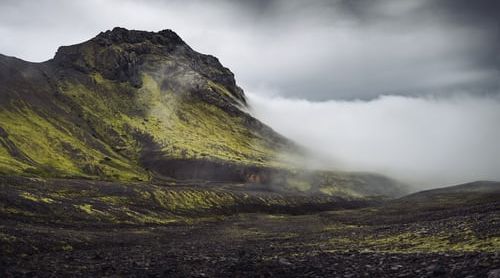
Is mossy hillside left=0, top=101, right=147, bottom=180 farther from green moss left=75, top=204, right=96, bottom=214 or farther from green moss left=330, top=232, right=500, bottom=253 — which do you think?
green moss left=330, top=232, right=500, bottom=253

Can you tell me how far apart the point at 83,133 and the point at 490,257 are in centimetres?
18548

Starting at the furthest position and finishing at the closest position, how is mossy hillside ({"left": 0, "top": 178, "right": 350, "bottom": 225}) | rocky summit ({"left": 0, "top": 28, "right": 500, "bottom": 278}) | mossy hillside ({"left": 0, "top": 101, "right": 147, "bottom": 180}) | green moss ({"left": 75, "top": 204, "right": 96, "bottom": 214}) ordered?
mossy hillside ({"left": 0, "top": 101, "right": 147, "bottom": 180}) < green moss ({"left": 75, "top": 204, "right": 96, "bottom": 214}) < mossy hillside ({"left": 0, "top": 178, "right": 350, "bottom": 225}) < rocky summit ({"left": 0, "top": 28, "right": 500, "bottom": 278})

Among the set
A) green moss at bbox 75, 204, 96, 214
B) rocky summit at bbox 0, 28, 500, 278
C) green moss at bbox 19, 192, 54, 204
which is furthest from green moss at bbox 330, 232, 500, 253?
green moss at bbox 19, 192, 54, 204

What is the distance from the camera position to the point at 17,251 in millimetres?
36969

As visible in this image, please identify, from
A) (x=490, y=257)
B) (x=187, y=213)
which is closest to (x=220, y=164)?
(x=187, y=213)

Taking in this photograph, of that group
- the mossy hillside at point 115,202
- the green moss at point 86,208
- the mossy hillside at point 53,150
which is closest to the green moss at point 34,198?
the mossy hillside at point 115,202

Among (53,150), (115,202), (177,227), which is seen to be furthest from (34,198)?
(53,150)

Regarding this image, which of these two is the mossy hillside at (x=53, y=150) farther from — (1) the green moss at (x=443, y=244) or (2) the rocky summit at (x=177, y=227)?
(1) the green moss at (x=443, y=244)

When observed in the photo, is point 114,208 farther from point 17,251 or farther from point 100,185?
point 17,251

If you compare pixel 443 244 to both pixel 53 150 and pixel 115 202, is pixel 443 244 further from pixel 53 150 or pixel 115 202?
pixel 53 150

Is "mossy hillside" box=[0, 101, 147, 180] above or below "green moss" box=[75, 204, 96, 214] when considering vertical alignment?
above

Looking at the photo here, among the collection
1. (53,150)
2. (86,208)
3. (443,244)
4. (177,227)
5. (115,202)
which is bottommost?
(177,227)

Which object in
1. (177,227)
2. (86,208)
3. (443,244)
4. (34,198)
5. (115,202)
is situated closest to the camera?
(443,244)

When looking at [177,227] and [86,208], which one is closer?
[86,208]
